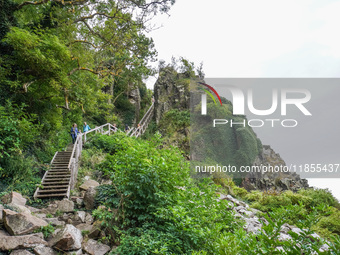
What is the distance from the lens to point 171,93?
1977cm

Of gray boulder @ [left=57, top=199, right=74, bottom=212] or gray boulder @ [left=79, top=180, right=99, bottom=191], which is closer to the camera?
gray boulder @ [left=57, top=199, right=74, bottom=212]

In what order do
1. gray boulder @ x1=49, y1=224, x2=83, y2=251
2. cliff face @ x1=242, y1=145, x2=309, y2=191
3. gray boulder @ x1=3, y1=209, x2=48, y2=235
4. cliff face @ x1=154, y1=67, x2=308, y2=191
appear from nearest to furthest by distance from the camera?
gray boulder @ x1=49, y1=224, x2=83, y2=251 < gray boulder @ x1=3, y1=209, x2=48, y2=235 < cliff face @ x1=242, y1=145, x2=309, y2=191 < cliff face @ x1=154, y1=67, x2=308, y2=191

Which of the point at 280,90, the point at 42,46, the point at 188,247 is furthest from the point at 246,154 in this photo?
the point at 42,46

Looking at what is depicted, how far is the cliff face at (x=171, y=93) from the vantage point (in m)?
18.9

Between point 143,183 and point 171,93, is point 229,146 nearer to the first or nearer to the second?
point 171,93

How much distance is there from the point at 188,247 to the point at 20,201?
472 cm

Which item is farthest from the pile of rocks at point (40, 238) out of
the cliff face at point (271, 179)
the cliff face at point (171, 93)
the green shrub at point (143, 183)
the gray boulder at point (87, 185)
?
the cliff face at point (171, 93)

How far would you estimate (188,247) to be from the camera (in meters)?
3.48

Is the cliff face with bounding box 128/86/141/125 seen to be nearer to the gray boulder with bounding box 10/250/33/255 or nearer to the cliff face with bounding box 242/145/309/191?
the cliff face with bounding box 242/145/309/191

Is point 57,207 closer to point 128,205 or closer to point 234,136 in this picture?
point 128,205

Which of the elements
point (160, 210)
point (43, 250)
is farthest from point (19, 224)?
point (160, 210)

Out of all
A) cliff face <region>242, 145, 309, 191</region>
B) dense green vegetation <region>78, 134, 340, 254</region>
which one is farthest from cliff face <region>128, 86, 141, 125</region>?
dense green vegetation <region>78, 134, 340, 254</region>

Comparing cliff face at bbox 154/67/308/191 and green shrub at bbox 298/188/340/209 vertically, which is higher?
cliff face at bbox 154/67/308/191

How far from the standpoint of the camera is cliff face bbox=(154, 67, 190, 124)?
18891 millimetres
